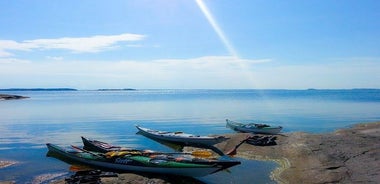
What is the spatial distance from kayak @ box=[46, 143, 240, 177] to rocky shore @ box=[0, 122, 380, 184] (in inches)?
19.4

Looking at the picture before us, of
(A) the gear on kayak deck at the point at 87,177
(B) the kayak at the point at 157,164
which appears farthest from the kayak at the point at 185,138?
(A) the gear on kayak deck at the point at 87,177

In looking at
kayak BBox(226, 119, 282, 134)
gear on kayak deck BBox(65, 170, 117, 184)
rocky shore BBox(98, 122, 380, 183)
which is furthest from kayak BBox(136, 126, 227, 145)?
gear on kayak deck BBox(65, 170, 117, 184)

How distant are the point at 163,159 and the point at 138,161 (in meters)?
1.46

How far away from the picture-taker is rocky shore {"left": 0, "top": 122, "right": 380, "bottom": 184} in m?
18.5

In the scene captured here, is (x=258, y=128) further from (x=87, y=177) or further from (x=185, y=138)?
(x=87, y=177)

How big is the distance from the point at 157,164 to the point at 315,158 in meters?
10.7

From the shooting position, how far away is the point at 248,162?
912 inches

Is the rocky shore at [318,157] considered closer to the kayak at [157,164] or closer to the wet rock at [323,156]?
the wet rock at [323,156]

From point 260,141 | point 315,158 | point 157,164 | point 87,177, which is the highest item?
point 260,141

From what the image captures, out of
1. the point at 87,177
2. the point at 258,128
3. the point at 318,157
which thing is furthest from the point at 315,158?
the point at 87,177

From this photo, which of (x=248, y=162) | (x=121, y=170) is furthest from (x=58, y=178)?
(x=248, y=162)

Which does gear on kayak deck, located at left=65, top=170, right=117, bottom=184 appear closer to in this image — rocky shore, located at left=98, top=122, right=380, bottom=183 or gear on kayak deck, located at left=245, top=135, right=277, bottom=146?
rocky shore, located at left=98, top=122, right=380, bottom=183

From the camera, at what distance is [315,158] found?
22969 millimetres

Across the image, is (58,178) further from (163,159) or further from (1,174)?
(163,159)
